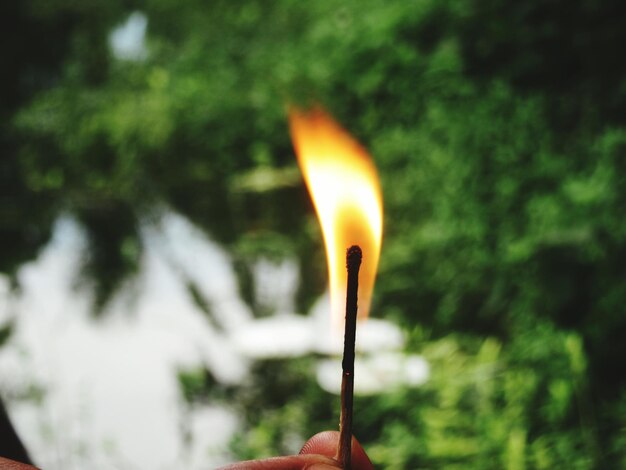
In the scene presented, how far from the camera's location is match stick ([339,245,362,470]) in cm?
69

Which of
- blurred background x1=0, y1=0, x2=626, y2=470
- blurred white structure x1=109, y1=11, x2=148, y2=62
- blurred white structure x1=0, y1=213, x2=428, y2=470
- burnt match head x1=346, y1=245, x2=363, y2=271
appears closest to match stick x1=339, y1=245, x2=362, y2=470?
burnt match head x1=346, y1=245, x2=363, y2=271

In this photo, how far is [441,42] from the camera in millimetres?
4086

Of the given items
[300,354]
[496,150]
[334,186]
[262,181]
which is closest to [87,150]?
[262,181]

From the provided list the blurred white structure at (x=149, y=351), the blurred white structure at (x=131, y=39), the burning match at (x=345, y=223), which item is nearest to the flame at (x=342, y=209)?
the burning match at (x=345, y=223)

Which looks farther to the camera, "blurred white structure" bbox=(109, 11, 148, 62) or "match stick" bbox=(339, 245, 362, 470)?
"blurred white structure" bbox=(109, 11, 148, 62)

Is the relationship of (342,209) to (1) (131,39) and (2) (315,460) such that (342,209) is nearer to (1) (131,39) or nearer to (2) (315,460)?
(2) (315,460)

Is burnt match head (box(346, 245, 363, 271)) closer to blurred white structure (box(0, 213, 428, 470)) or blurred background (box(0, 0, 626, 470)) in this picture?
blurred background (box(0, 0, 626, 470))

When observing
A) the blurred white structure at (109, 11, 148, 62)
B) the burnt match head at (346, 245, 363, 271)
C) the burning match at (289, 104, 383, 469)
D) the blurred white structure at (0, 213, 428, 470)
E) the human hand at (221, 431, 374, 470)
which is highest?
the blurred white structure at (109, 11, 148, 62)

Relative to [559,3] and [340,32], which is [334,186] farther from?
[340,32]

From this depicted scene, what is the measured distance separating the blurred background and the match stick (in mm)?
1134

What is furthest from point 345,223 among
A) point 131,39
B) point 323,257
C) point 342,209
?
point 131,39

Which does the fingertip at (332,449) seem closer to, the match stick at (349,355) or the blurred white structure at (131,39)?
the match stick at (349,355)

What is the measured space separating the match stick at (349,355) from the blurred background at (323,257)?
1.13 m

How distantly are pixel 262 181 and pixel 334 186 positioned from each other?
11.5 ft
